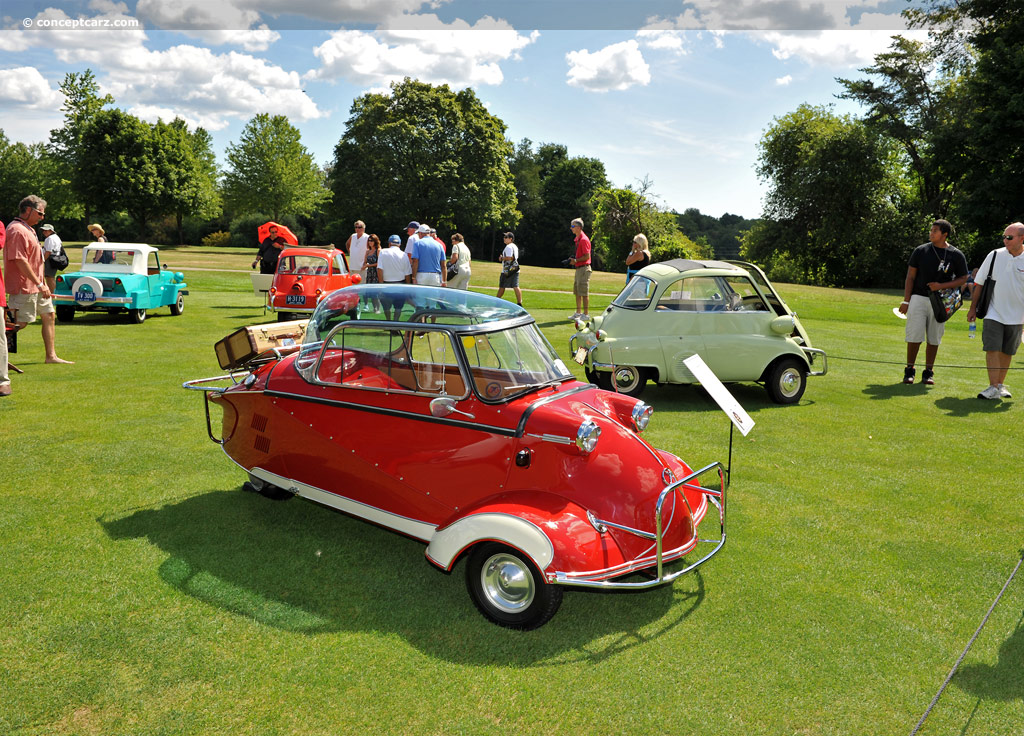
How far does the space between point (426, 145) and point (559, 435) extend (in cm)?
5410

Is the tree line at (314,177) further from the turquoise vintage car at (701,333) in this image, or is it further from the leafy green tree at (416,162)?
the turquoise vintage car at (701,333)

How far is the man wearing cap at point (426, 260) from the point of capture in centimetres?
1323

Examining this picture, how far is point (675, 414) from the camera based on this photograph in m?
8.93

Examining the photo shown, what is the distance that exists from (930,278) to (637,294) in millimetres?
4531

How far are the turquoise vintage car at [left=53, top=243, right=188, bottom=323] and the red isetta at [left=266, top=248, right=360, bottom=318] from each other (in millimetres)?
2537

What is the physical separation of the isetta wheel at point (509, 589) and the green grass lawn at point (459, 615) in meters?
0.11

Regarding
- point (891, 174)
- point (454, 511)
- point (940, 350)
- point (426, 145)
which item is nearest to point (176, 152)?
point (426, 145)

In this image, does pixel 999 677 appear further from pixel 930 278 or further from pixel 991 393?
pixel 930 278

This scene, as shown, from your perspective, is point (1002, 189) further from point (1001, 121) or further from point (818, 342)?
point (818, 342)

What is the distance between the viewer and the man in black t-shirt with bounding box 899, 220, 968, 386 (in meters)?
10.2

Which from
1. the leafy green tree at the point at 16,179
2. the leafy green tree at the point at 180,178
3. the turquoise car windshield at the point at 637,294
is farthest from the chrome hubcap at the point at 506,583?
the leafy green tree at the point at 16,179

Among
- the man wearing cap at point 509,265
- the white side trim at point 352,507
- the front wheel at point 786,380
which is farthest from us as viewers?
the man wearing cap at point 509,265

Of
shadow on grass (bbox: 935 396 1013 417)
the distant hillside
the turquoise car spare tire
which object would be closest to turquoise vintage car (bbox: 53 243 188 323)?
the turquoise car spare tire

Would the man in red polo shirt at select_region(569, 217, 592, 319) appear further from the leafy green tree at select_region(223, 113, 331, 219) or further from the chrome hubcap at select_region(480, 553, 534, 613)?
the leafy green tree at select_region(223, 113, 331, 219)
